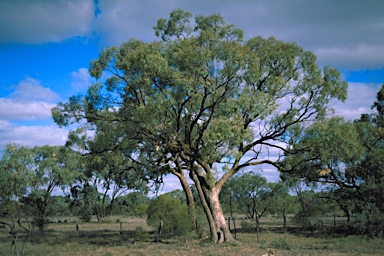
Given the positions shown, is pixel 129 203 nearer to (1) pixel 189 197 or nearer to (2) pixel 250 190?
(2) pixel 250 190

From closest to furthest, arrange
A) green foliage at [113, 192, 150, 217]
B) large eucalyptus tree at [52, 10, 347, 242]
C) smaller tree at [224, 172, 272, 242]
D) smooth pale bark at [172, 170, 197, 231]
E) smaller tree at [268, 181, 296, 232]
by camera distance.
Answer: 1. large eucalyptus tree at [52, 10, 347, 242]
2. smooth pale bark at [172, 170, 197, 231]
3. smaller tree at [224, 172, 272, 242]
4. smaller tree at [268, 181, 296, 232]
5. green foliage at [113, 192, 150, 217]

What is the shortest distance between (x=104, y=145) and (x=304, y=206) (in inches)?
844

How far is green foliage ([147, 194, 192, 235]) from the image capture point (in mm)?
23250

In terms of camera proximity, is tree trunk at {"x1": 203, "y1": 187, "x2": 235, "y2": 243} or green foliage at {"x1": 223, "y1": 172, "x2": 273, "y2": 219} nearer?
tree trunk at {"x1": 203, "y1": 187, "x2": 235, "y2": 243}

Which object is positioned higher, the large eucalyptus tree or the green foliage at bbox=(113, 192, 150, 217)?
the large eucalyptus tree

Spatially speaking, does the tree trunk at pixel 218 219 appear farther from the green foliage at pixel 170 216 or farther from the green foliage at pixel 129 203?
the green foliage at pixel 129 203

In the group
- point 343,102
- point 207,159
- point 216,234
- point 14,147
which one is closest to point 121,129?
point 207,159

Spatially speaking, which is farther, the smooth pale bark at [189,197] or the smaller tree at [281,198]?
the smaller tree at [281,198]

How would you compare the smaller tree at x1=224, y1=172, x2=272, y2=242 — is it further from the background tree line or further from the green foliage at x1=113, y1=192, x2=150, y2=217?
the green foliage at x1=113, y1=192, x2=150, y2=217

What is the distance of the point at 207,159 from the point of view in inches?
691

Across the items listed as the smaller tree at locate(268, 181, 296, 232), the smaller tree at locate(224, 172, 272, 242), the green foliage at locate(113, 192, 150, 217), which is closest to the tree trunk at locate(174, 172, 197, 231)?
the smaller tree at locate(224, 172, 272, 242)

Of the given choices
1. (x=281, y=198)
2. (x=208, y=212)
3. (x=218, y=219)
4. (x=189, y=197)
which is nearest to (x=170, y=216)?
(x=189, y=197)

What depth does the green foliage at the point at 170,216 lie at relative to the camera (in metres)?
23.2

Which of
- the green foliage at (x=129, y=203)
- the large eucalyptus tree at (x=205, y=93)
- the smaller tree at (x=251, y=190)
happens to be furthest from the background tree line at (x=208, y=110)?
the green foliage at (x=129, y=203)
